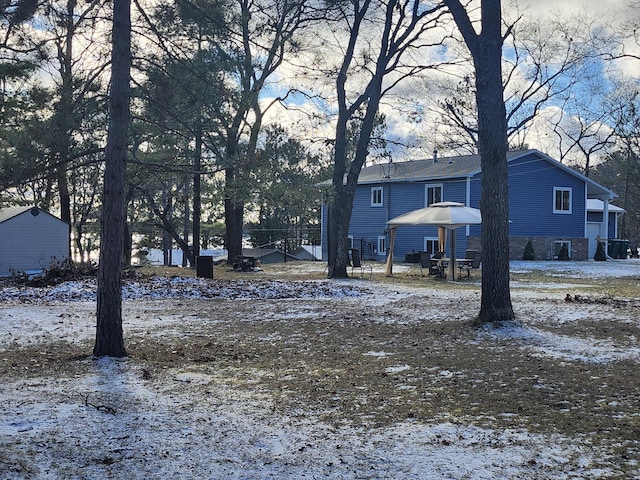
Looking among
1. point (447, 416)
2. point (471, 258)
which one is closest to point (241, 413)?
point (447, 416)

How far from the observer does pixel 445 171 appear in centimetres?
3162

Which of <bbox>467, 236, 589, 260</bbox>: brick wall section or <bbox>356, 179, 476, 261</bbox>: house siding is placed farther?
<bbox>467, 236, 589, 260</bbox>: brick wall section

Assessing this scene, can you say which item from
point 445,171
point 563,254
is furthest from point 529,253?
point 445,171

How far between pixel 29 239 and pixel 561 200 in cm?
2457

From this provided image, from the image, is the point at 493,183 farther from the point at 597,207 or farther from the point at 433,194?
the point at 597,207

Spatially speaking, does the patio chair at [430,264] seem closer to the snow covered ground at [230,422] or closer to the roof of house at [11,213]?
the snow covered ground at [230,422]

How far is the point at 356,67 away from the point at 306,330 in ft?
43.4

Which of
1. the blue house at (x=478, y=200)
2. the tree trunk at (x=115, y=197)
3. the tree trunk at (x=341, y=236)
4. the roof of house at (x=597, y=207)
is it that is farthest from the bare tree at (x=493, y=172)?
Result: the roof of house at (x=597, y=207)

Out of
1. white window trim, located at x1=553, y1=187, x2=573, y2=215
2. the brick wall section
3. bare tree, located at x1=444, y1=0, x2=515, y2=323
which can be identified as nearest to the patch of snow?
bare tree, located at x1=444, y1=0, x2=515, y2=323

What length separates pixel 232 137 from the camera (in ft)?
40.8

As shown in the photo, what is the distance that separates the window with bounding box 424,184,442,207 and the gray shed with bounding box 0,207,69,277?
16.5 m

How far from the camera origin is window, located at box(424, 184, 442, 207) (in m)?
31.4

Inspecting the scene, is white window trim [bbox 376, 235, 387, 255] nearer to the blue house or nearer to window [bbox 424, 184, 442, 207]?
the blue house

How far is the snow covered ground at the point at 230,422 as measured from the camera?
3.99m
